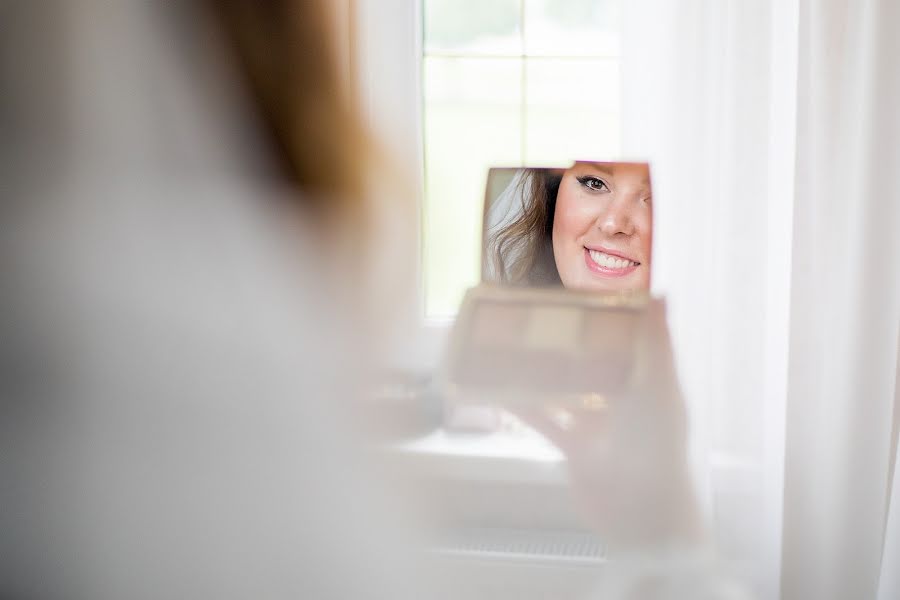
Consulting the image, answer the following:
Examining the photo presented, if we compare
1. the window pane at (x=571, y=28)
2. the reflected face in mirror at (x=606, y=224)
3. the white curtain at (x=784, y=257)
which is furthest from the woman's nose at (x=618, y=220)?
the window pane at (x=571, y=28)

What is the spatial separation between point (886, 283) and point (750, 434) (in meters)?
0.22

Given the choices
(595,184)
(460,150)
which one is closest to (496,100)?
(460,150)

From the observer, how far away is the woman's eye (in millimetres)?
659

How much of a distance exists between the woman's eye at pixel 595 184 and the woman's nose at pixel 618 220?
0.04 feet

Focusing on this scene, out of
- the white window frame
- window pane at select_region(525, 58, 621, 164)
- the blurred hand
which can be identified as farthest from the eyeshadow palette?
window pane at select_region(525, 58, 621, 164)

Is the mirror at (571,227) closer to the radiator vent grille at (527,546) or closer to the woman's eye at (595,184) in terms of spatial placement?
the woman's eye at (595,184)

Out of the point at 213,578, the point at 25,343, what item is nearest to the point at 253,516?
the point at 213,578

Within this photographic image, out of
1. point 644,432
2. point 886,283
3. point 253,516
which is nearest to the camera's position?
point 253,516

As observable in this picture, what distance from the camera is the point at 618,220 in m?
0.66

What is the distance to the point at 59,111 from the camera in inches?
23.5

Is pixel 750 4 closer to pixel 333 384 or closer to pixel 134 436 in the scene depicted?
pixel 333 384

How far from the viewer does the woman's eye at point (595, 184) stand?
659mm

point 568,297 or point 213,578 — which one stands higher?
point 568,297

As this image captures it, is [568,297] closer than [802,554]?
Yes
